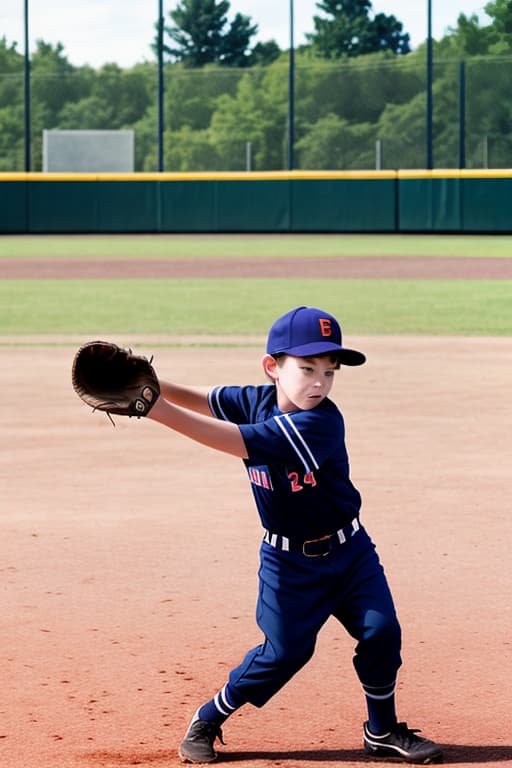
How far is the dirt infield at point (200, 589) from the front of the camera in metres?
3.79

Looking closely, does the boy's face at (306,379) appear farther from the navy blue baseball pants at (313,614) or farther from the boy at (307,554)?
the navy blue baseball pants at (313,614)

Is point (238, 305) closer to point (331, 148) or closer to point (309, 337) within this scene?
point (309, 337)

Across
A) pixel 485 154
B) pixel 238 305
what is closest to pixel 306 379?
pixel 238 305

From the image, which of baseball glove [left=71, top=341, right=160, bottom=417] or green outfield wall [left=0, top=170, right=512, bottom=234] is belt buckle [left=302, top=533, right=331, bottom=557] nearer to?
baseball glove [left=71, top=341, right=160, bottom=417]

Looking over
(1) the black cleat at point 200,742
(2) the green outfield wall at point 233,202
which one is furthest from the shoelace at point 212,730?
(2) the green outfield wall at point 233,202

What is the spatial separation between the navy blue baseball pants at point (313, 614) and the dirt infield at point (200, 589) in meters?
0.23

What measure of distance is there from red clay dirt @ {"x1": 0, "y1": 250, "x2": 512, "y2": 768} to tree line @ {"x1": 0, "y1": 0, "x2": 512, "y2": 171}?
42518 mm

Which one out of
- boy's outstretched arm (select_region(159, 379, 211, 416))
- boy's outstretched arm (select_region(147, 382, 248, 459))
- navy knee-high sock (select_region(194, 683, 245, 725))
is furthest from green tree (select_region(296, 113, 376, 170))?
boy's outstretched arm (select_region(147, 382, 248, 459))

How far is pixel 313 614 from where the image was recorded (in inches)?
140

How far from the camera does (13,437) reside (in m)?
8.66

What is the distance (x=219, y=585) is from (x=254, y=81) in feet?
222

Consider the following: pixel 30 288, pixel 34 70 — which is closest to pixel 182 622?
pixel 30 288

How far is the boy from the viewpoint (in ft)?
11.3

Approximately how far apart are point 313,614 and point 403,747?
1.41 ft
